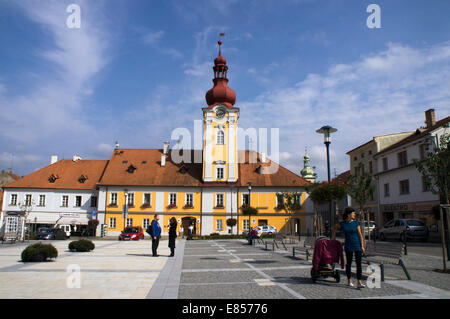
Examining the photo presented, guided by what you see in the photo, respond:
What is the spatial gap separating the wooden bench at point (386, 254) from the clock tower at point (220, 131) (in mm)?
34407

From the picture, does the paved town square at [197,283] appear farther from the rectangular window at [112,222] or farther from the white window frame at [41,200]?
the white window frame at [41,200]

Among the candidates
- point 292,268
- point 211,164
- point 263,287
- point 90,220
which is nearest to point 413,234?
point 292,268

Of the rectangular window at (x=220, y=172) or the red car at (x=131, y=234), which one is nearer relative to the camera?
the red car at (x=131, y=234)

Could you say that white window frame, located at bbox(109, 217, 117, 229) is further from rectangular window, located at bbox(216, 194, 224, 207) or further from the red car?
rectangular window, located at bbox(216, 194, 224, 207)

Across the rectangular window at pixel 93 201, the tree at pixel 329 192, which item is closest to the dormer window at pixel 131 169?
the rectangular window at pixel 93 201

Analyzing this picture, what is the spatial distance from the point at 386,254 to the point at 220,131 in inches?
1448

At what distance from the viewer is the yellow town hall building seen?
43.2m

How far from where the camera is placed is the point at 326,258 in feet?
27.6

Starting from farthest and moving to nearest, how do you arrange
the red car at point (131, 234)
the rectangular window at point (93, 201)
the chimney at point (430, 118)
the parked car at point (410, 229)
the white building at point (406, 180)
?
the rectangular window at point (93, 201) → the chimney at point (430, 118) → the red car at point (131, 234) → the white building at point (406, 180) → the parked car at point (410, 229)

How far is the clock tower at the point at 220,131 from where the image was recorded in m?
44.4

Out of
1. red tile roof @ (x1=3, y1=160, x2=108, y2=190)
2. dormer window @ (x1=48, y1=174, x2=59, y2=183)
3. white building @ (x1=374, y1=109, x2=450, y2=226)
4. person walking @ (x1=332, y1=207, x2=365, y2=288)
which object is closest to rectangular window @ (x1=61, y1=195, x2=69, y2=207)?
red tile roof @ (x1=3, y1=160, x2=108, y2=190)

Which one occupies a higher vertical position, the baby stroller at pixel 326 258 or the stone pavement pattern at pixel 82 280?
the baby stroller at pixel 326 258

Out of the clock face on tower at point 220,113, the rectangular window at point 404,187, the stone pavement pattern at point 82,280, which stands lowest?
the stone pavement pattern at point 82,280

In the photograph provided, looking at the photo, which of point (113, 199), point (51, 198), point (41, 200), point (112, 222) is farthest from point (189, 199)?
point (41, 200)
